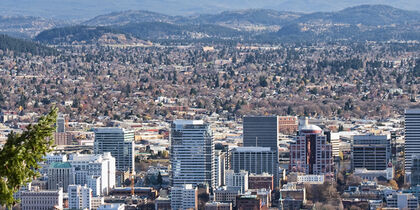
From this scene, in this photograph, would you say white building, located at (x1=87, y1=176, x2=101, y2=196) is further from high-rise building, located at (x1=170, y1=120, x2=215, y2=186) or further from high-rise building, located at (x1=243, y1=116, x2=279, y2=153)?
high-rise building, located at (x1=243, y1=116, x2=279, y2=153)

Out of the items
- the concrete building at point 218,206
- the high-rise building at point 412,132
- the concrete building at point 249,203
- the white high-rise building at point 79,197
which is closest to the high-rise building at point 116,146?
the white high-rise building at point 79,197

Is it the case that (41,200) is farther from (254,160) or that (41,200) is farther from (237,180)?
(254,160)

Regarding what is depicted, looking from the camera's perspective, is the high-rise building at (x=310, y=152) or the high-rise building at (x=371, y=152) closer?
the high-rise building at (x=310, y=152)

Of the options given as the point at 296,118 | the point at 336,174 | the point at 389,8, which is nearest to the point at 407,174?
the point at 336,174

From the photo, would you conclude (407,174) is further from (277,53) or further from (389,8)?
(389,8)

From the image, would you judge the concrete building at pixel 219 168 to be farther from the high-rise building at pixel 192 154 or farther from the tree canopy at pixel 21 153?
the tree canopy at pixel 21 153
